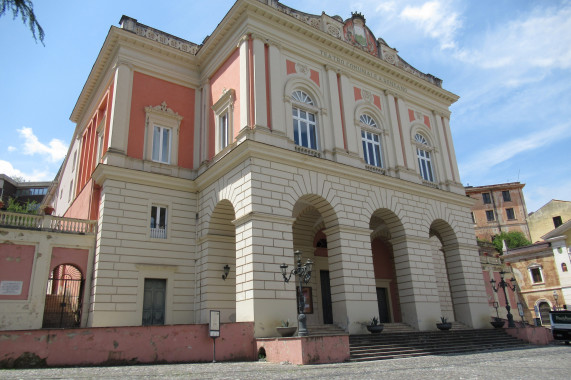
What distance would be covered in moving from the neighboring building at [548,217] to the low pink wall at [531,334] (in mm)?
32084

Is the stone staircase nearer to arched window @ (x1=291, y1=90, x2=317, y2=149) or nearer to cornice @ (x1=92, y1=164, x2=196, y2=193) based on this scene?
arched window @ (x1=291, y1=90, x2=317, y2=149)

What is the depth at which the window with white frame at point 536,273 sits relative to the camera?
38.8 meters

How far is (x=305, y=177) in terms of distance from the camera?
17203mm

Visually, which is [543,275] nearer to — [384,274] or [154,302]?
[384,274]

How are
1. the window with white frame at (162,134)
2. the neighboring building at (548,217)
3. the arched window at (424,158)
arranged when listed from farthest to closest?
the neighboring building at (548,217), the arched window at (424,158), the window with white frame at (162,134)

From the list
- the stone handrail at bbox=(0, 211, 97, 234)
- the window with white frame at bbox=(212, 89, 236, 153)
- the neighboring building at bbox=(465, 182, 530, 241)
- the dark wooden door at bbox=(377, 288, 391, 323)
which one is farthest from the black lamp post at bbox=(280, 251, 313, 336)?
the neighboring building at bbox=(465, 182, 530, 241)

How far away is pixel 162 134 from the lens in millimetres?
19656

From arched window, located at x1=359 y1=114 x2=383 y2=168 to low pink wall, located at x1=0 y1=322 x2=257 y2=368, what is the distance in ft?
34.0

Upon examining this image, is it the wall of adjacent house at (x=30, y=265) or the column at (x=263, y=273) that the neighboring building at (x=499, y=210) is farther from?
the wall of adjacent house at (x=30, y=265)

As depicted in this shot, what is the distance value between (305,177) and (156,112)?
293 inches

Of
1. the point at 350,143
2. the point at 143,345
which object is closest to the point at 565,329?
the point at 350,143

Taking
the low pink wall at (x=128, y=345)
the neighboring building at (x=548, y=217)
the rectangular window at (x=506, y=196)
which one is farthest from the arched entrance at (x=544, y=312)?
the low pink wall at (x=128, y=345)

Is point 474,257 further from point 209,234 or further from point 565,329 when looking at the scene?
point 209,234

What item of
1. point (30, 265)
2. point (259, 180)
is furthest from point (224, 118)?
point (30, 265)
